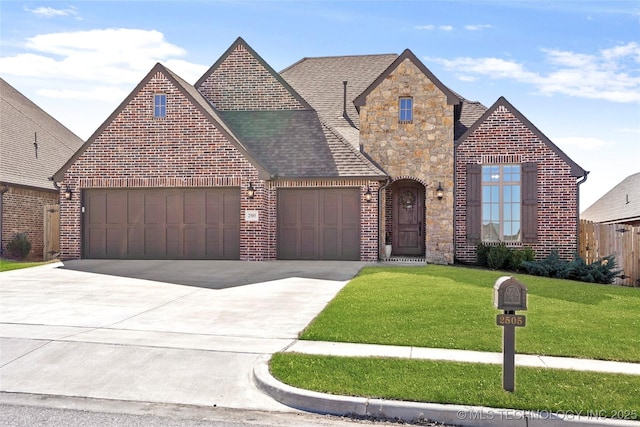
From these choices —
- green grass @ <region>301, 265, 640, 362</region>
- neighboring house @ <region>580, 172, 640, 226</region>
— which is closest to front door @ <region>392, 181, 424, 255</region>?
A: green grass @ <region>301, 265, 640, 362</region>

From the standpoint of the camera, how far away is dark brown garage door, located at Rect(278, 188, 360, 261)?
57.8 ft

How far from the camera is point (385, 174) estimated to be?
17031mm

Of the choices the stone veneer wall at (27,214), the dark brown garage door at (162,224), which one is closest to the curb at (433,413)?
the dark brown garage door at (162,224)

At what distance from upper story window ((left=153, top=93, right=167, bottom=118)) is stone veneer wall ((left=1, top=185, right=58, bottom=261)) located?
24.2 feet

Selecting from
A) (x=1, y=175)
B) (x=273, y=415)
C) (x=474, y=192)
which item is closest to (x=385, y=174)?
(x=474, y=192)

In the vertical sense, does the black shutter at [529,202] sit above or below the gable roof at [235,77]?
below

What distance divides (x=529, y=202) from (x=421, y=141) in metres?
3.98

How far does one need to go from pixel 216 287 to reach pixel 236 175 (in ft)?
18.8

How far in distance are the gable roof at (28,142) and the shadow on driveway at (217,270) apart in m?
6.69

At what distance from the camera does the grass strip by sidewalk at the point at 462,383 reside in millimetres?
5172

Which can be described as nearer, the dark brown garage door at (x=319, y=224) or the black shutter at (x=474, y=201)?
the dark brown garage door at (x=319, y=224)

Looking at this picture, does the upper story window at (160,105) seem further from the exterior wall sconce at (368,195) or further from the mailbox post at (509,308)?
the mailbox post at (509,308)

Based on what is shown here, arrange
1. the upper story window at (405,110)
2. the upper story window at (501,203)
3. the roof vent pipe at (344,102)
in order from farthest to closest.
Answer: the roof vent pipe at (344,102) → the upper story window at (405,110) → the upper story window at (501,203)

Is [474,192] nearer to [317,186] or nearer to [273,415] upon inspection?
[317,186]
